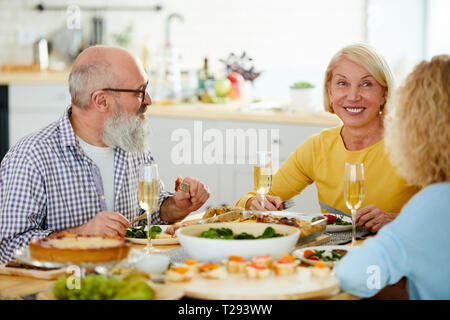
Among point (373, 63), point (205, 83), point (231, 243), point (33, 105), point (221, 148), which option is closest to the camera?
point (231, 243)

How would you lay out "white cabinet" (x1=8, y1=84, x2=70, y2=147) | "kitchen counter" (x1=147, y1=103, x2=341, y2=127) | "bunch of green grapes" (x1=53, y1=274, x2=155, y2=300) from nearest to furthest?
"bunch of green grapes" (x1=53, y1=274, x2=155, y2=300)
"kitchen counter" (x1=147, y1=103, x2=341, y2=127)
"white cabinet" (x1=8, y1=84, x2=70, y2=147)

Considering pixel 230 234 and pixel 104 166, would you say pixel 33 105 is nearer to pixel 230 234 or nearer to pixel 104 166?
pixel 104 166

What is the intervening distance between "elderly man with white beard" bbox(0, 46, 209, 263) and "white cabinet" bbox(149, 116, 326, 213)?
1917 mm

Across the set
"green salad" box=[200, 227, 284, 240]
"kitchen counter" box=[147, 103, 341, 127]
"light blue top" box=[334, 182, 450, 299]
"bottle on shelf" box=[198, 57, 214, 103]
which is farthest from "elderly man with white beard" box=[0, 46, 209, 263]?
"bottle on shelf" box=[198, 57, 214, 103]

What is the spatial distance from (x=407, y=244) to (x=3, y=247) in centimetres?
116

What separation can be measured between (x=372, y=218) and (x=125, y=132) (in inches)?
34.9

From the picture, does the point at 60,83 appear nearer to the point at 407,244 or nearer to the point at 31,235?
the point at 31,235

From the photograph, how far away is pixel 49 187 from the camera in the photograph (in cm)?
205

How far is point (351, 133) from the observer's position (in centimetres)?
256

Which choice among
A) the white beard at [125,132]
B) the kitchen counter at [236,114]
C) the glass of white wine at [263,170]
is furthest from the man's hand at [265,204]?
the kitchen counter at [236,114]

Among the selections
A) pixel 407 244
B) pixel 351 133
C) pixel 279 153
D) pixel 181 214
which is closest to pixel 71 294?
pixel 407 244

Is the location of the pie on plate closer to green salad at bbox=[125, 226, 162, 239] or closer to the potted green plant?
green salad at bbox=[125, 226, 162, 239]

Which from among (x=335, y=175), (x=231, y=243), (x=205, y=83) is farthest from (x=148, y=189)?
(x=205, y=83)

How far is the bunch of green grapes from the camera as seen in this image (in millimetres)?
1273
